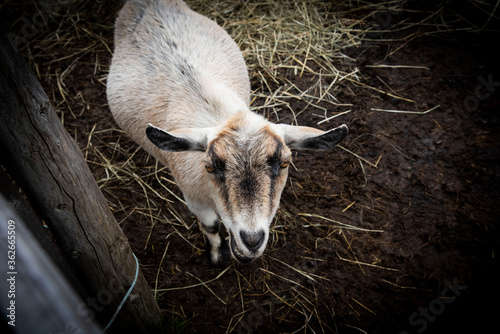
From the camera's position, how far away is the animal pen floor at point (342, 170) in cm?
325

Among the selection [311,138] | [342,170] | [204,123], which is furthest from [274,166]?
[342,170]

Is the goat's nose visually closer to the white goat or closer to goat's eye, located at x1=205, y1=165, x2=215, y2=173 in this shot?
the white goat

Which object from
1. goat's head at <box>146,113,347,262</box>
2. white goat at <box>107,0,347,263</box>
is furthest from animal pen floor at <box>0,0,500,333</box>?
goat's head at <box>146,113,347,262</box>

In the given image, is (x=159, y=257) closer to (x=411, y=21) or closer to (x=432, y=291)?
(x=432, y=291)

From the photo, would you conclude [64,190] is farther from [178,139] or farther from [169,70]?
[169,70]

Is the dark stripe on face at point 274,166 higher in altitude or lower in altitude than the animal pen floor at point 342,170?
higher

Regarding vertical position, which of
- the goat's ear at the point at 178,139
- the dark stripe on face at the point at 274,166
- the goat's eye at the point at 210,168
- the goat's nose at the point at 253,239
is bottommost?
the goat's nose at the point at 253,239

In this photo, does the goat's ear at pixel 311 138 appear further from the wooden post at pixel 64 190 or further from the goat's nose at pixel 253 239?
the wooden post at pixel 64 190

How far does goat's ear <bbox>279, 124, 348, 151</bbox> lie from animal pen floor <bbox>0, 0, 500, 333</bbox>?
1.49 m

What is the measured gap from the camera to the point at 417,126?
14.4 ft

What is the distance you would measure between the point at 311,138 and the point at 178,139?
105cm

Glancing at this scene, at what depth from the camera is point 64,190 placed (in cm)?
181

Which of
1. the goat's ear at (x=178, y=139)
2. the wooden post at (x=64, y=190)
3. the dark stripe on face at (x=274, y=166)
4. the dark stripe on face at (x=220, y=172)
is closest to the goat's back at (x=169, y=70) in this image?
the goat's ear at (x=178, y=139)

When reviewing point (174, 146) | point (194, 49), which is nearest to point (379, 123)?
point (194, 49)
